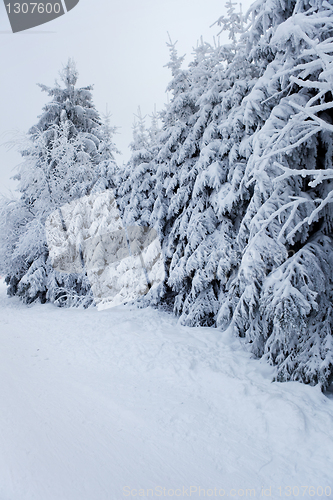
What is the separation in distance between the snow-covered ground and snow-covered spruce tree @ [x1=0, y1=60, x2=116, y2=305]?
22.6 ft

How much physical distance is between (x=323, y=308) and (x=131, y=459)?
3.62 metres

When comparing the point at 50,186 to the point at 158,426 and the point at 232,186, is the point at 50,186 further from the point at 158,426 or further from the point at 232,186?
the point at 158,426

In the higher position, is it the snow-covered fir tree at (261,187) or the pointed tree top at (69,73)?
the pointed tree top at (69,73)

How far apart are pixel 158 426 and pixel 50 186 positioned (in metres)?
13.4

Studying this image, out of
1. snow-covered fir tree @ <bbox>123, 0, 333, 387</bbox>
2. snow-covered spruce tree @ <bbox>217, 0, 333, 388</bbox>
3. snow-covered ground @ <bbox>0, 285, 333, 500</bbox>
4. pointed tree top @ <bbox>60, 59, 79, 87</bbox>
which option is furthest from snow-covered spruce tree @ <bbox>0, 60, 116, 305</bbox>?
snow-covered spruce tree @ <bbox>217, 0, 333, 388</bbox>

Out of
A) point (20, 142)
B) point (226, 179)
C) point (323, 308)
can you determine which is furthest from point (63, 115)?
point (323, 308)

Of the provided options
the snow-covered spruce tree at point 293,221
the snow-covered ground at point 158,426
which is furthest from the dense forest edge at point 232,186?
the snow-covered ground at point 158,426

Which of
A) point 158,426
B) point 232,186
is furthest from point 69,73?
point 158,426

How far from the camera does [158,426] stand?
3920 millimetres

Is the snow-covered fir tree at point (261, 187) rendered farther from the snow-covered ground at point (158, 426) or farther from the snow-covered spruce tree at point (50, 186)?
the snow-covered spruce tree at point (50, 186)

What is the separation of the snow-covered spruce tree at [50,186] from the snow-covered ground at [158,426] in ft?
22.6

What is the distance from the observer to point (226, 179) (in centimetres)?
738

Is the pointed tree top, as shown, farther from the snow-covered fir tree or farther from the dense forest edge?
the snow-covered fir tree

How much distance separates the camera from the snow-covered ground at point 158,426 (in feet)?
9.75
